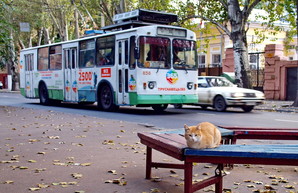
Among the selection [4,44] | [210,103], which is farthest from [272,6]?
[4,44]

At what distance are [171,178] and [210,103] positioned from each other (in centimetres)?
1227

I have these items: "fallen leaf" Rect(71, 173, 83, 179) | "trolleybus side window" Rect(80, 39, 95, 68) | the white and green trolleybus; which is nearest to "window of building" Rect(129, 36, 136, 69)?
the white and green trolleybus

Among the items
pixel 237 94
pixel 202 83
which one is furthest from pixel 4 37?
pixel 237 94

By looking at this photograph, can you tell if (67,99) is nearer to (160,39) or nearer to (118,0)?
(160,39)

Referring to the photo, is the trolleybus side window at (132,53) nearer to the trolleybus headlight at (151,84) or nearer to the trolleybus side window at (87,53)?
the trolleybus headlight at (151,84)

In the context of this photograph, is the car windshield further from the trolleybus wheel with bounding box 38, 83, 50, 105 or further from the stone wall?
the trolleybus wheel with bounding box 38, 83, 50, 105

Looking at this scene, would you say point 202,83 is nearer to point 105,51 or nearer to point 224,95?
point 224,95

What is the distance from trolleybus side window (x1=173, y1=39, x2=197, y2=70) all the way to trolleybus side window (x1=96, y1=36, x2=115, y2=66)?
8.47 ft

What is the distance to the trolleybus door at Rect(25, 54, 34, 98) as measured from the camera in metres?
22.7

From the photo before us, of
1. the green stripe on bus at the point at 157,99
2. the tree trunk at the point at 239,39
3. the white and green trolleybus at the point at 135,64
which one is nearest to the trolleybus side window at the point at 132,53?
the white and green trolleybus at the point at 135,64

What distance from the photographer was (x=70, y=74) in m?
19.0

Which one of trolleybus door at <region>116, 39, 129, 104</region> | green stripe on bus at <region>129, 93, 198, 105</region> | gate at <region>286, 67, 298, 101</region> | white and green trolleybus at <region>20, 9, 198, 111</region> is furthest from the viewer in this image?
gate at <region>286, 67, 298, 101</region>

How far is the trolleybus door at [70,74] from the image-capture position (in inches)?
733

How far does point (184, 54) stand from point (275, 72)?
1155 centimetres
